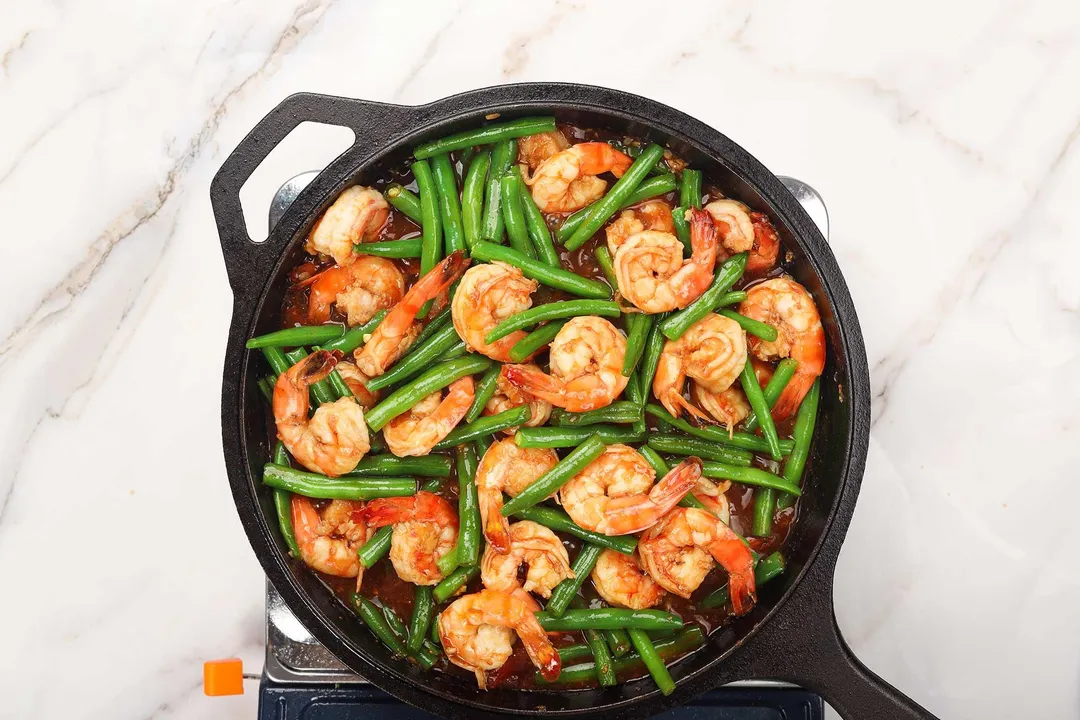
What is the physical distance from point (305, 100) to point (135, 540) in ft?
6.07

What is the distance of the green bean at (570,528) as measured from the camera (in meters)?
2.36

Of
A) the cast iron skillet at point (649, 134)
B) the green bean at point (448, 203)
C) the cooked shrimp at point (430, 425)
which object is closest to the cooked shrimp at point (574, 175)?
the cast iron skillet at point (649, 134)

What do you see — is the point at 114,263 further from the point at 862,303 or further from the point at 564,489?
the point at 862,303

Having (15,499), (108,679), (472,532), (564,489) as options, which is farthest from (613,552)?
(15,499)

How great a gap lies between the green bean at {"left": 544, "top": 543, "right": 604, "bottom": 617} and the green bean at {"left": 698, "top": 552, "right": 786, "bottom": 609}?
37 cm

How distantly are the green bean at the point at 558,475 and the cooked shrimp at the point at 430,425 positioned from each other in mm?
276

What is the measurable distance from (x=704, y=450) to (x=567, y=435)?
410 mm

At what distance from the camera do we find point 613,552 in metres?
2.42

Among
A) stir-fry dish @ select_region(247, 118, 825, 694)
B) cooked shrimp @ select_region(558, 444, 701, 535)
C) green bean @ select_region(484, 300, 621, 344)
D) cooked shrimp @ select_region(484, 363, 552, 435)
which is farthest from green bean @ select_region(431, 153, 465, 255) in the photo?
cooked shrimp @ select_region(558, 444, 701, 535)

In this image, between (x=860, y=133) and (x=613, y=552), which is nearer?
(x=613, y=552)

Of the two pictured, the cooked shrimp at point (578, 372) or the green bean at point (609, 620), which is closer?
the cooked shrimp at point (578, 372)

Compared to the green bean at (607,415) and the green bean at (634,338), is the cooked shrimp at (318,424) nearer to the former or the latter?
the green bean at (607,415)

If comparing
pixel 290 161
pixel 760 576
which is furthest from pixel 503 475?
pixel 290 161

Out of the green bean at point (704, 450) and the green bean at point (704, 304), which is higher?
the green bean at point (704, 304)
